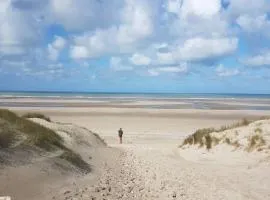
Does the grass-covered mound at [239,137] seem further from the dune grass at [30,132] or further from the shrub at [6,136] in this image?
the shrub at [6,136]

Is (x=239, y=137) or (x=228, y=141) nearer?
(x=239, y=137)

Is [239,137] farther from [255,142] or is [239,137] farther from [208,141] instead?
[208,141]

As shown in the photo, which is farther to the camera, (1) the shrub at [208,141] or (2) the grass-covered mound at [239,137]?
(1) the shrub at [208,141]

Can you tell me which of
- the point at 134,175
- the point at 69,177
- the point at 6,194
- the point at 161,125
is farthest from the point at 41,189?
the point at 161,125

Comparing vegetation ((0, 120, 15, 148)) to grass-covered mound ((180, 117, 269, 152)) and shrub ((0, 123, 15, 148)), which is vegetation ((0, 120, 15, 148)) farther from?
grass-covered mound ((180, 117, 269, 152))

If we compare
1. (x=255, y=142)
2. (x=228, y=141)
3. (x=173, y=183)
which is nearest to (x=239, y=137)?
(x=228, y=141)

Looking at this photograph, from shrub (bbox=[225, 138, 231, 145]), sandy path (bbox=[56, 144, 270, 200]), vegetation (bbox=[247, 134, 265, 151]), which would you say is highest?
vegetation (bbox=[247, 134, 265, 151])

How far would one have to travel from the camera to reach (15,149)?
442 inches

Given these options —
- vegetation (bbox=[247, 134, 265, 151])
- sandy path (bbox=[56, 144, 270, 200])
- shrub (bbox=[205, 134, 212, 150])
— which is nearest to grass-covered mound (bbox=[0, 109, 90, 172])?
sandy path (bbox=[56, 144, 270, 200])

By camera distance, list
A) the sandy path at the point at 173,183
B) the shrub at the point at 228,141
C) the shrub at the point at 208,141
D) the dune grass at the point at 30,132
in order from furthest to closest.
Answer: the shrub at the point at 208,141 → the shrub at the point at 228,141 → the dune grass at the point at 30,132 → the sandy path at the point at 173,183

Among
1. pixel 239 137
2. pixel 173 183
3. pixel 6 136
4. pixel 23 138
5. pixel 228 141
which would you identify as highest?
pixel 6 136

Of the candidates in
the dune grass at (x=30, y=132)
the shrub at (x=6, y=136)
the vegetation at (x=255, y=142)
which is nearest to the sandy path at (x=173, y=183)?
the vegetation at (x=255, y=142)

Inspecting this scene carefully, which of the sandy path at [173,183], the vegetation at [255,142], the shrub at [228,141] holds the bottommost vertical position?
the sandy path at [173,183]

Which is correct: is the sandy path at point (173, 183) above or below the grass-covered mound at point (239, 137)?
below
